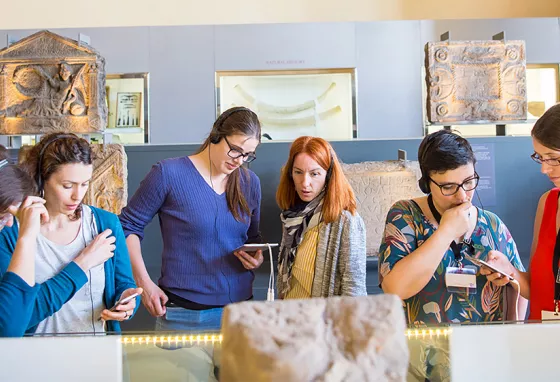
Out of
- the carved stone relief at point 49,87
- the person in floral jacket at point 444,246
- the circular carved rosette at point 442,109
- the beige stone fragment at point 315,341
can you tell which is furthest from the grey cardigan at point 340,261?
the carved stone relief at point 49,87

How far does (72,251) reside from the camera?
177 cm

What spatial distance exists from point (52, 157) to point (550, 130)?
1.50 m

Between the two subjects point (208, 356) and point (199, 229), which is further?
point (199, 229)

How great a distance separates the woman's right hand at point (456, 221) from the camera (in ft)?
5.46

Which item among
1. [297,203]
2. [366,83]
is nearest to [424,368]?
[297,203]

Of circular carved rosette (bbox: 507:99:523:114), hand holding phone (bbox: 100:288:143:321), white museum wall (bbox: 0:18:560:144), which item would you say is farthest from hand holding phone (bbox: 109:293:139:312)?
white museum wall (bbox: 0:18:560:144)

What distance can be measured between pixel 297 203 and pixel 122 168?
191 cm

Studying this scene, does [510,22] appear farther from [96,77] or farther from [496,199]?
[96,77]

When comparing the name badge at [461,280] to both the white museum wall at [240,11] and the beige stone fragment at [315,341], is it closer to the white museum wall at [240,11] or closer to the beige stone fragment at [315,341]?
the beige stone fragment at [315,341]

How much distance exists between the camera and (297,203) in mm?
2205

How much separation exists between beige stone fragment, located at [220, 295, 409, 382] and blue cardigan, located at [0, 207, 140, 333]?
99 centimetres

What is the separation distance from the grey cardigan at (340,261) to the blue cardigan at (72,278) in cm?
63

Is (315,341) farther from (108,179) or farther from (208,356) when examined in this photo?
(108,179)

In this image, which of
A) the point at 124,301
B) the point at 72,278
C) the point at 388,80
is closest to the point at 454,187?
the point at 124,301
